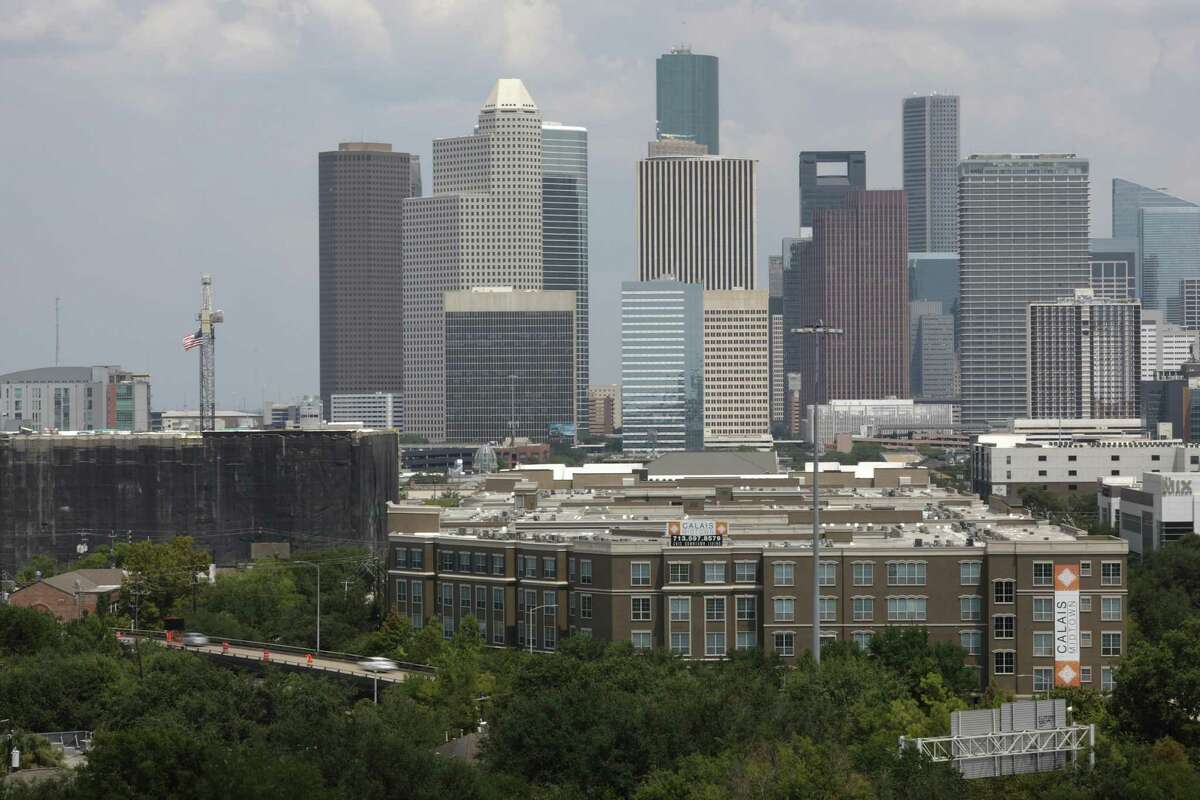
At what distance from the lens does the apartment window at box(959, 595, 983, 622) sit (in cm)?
12212

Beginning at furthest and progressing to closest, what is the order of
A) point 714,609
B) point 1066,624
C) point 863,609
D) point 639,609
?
point 639,609 → point 714,609 → point 863,609 → point 1066,624

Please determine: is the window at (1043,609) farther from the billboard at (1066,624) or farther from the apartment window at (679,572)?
the apartment window at (679,572)

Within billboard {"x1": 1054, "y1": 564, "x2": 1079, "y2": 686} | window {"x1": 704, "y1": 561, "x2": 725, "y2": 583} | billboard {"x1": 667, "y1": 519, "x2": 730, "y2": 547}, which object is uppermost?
billboard {"x1": 667, "y1": 519, "x2": 730, "y2": 547}

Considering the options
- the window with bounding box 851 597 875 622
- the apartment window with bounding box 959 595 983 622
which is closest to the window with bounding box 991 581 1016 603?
the apartment window with bounding box 959 595 983 622

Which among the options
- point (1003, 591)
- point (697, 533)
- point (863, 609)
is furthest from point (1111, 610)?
point (697, 533)

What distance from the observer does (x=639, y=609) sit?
410 ft

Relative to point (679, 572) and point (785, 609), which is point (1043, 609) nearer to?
point (785, 609)

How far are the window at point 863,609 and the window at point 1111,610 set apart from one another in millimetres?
11913

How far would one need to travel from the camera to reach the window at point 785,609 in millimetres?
123062

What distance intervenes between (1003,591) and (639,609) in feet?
63.5

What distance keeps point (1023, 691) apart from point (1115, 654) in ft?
17.0

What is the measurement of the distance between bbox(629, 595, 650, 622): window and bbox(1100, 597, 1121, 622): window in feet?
78.6

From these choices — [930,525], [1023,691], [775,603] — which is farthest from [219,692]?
[930,525]

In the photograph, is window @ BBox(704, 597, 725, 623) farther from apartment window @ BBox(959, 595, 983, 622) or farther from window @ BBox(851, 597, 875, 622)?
apartment window @ BBox(959, 595, 983, 622)
